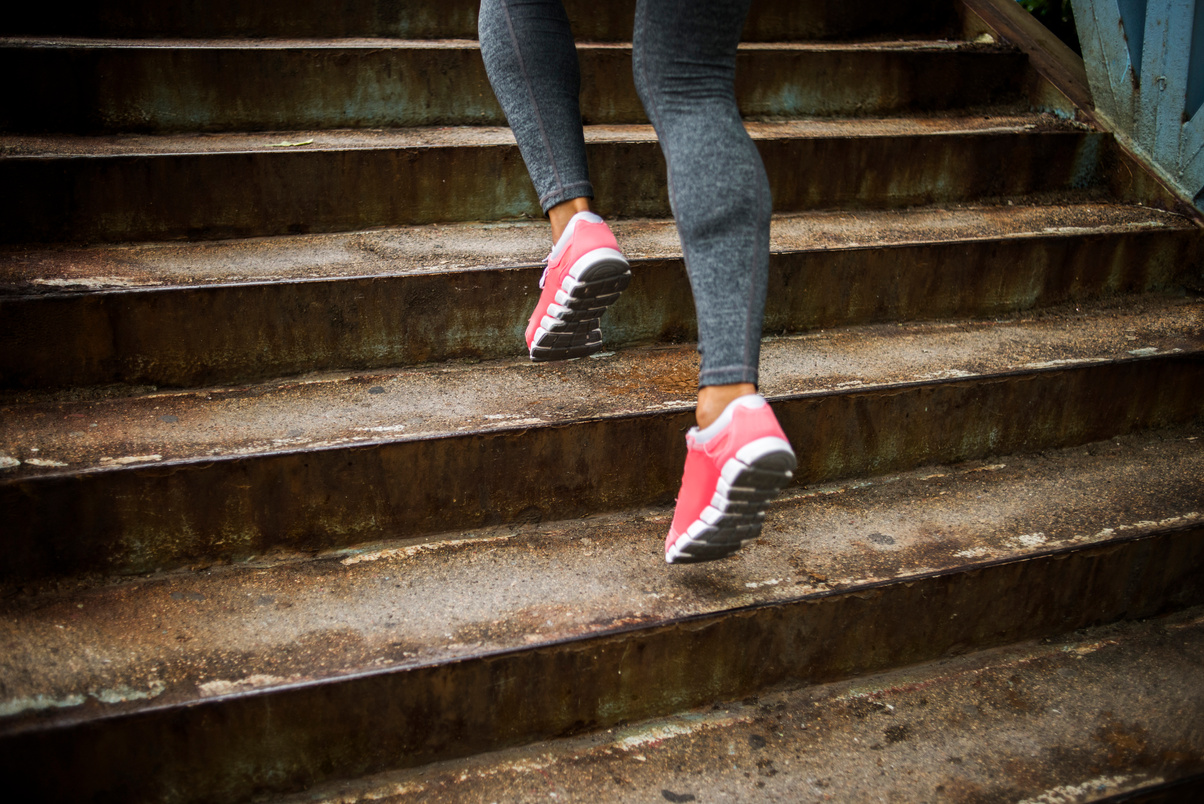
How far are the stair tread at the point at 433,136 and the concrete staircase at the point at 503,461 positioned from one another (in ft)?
0.11

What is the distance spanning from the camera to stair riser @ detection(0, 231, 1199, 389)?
1.58 metres

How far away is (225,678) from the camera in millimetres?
1185

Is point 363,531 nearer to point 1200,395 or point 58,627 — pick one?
point 58,627

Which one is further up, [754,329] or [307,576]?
[754,329]

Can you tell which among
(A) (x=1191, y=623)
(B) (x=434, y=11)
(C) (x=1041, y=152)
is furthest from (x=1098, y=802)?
(B) (x=434, y=11)

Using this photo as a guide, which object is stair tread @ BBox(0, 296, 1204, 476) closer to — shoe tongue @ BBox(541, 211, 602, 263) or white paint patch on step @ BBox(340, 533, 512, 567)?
white paint patch on step @ BBox(340, 533, 512, 567)

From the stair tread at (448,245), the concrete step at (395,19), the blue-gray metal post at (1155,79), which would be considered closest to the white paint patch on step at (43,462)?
the stair tread at (448,245)

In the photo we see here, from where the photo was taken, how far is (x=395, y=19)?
8.46 feet

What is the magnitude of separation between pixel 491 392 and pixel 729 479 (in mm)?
686

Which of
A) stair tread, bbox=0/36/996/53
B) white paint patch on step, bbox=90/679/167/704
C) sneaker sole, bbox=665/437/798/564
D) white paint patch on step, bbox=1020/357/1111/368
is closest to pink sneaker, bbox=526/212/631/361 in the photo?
sneaker sole, bbox=665/437/798/564

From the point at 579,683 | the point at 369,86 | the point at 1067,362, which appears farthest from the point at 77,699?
the point at 1067,362

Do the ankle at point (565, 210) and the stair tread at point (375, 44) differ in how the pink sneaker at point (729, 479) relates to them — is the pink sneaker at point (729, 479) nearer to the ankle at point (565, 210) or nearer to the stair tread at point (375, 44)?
the ankle at point (565, 210)

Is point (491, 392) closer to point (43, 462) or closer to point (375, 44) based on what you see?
point (43, 462)

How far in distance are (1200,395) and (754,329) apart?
1.55 metres
